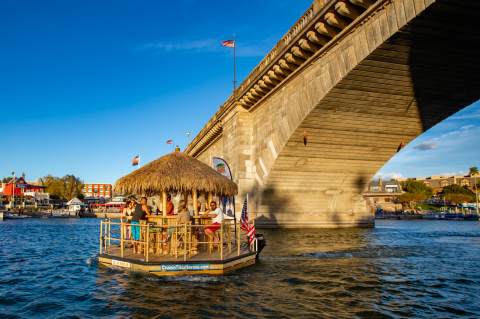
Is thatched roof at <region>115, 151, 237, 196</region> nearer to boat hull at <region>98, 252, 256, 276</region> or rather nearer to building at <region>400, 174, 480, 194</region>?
boat hull at <region>98, 252, 256, 276</region>

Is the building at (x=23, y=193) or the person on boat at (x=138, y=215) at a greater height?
the building at (x=23, y=193)

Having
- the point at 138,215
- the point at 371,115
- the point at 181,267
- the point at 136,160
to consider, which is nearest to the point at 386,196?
the point at 136,160

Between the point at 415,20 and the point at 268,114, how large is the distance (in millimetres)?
14494

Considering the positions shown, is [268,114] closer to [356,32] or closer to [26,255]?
[356,32]

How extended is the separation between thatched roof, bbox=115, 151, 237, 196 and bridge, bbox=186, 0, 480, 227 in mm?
6965

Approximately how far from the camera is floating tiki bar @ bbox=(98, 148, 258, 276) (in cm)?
1134

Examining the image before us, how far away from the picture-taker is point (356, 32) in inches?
600

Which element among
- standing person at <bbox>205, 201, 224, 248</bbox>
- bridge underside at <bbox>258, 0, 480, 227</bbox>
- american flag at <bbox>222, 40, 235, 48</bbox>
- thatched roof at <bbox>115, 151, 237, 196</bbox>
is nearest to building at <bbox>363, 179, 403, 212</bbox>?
bridge underside at <bbox>258, 0, 480, 227</bbox>


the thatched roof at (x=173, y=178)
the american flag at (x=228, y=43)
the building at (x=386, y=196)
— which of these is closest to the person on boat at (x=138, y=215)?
the thatched roof at (x=173, y=178)

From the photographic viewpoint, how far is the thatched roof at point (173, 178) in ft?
40.8

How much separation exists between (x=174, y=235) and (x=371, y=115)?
41.2ft

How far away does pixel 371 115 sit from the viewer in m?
20.5

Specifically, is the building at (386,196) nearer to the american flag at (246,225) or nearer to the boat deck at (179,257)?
the american flag at (246,225)

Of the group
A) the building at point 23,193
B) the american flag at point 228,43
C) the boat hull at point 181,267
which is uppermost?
the american flag at point 228,43
